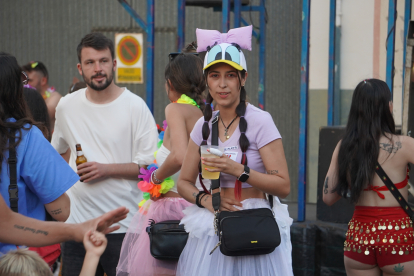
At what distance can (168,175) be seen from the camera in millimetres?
3418

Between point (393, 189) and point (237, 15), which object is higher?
point (237, 15)

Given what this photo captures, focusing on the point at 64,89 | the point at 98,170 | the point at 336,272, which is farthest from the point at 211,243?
the point at 64,89

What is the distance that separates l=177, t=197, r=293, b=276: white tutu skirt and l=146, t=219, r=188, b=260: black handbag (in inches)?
12.2

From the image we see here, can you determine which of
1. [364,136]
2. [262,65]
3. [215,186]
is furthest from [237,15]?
[215,186]

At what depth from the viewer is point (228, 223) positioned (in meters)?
2.60

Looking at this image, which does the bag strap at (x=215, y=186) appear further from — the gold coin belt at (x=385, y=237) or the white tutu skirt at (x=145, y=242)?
the gold coin belt at (x=385, y=237)

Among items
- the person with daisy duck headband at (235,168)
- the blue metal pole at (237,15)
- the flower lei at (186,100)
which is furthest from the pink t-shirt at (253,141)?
the blue metal pole at (237,15)

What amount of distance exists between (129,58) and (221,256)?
5601 millimetres

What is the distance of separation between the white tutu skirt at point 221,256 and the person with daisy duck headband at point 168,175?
20.9 inches

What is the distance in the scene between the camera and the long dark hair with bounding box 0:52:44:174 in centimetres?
237

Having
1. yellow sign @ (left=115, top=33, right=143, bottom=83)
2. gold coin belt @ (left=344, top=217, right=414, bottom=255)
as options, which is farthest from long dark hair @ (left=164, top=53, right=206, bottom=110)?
yellow sign @ (left=115, top=33, right=143, bottom=83)

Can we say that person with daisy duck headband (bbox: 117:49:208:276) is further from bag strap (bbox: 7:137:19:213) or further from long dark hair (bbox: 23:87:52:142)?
bag strap (bbox: 7:137:19:213)

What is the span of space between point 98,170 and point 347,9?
4482 millimetres

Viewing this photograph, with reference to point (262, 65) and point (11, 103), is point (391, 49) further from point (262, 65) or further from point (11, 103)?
point (11, 103)
